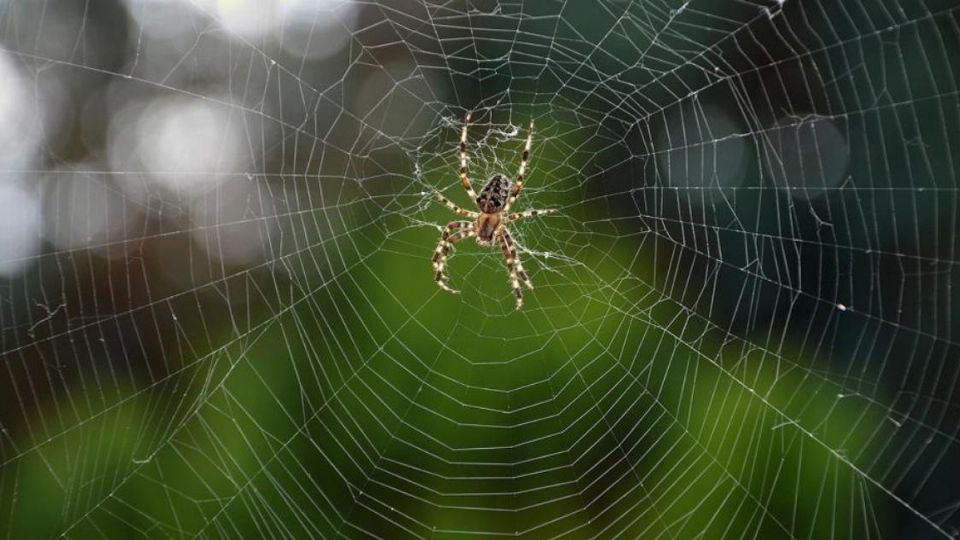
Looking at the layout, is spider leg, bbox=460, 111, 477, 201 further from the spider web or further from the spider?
the spider web

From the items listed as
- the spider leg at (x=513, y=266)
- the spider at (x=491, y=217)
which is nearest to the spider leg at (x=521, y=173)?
the spider at (x=491, y=217)

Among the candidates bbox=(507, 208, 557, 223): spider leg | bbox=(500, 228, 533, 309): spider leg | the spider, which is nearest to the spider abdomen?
the spider

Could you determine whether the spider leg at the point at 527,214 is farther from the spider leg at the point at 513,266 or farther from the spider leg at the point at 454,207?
the spider leg at the point at 454,207

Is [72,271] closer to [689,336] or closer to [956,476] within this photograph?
[689,336]

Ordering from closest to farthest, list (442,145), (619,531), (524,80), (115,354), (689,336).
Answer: (619,531) → (689,336) → (115,354) → (524,80) → (442,145)

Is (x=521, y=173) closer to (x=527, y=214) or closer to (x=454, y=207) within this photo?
(x=527, y=214)

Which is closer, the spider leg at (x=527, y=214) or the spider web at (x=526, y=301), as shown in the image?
the spider web at (x=526, y=301)

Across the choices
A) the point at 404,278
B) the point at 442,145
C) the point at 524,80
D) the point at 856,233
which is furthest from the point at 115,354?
the point at 856,233
